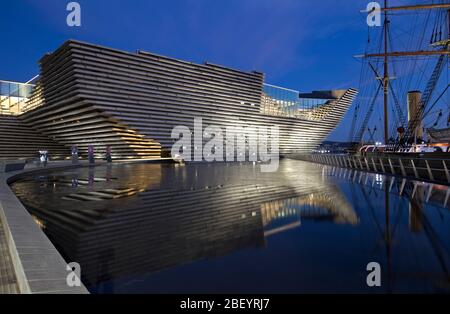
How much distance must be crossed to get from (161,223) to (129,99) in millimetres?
34270

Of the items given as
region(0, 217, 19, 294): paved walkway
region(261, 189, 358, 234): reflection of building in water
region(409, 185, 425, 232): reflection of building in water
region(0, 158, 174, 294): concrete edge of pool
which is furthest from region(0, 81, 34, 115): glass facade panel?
region(409, 185, 425, 232): reflection of building in water

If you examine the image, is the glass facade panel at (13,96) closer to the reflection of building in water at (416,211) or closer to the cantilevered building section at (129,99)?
the cantilevered building section at (129,99)

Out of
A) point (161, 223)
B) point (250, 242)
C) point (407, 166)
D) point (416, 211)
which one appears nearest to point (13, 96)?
point (161, 223)

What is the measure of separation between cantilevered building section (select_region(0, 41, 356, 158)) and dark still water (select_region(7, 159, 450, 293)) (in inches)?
1139

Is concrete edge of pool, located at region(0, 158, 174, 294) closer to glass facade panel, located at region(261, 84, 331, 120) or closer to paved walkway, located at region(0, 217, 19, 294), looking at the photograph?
paved walkway, located at region(0, 217, 19, 294)

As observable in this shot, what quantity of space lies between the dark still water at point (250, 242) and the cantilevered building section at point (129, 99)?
28936 mm

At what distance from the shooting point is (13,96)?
47.9 m

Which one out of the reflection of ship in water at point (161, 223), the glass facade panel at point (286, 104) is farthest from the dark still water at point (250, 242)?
the glass facade panel at point (286, 104)

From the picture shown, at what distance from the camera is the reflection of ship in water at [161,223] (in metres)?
4.62

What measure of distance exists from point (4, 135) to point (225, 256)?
1883 inches

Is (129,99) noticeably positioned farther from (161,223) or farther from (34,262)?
(34,262)

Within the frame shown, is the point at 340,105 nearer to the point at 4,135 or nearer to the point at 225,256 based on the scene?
the point at 4,135

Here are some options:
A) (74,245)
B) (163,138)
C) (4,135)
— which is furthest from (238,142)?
(74,245)

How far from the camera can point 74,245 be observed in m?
5.18
